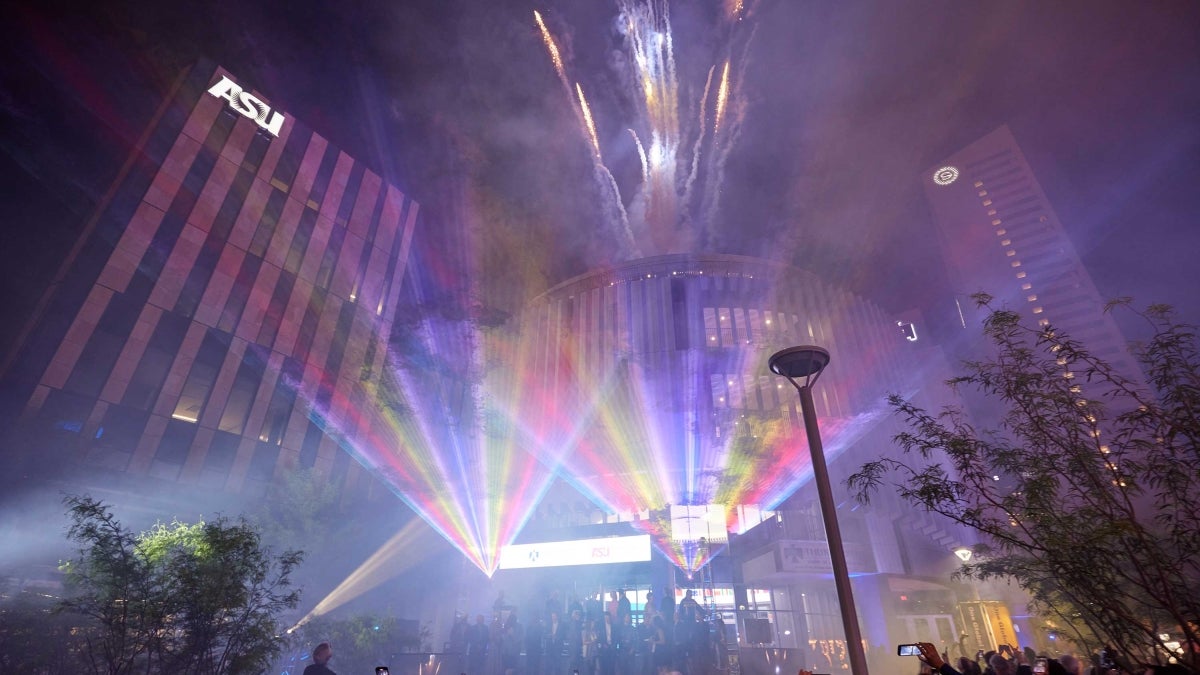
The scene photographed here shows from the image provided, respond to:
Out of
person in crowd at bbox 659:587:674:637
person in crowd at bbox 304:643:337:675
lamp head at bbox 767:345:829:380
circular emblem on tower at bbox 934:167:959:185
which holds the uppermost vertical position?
circular emblem on tower at bbox 934:167:959:185

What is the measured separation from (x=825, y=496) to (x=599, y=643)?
10.7 meters

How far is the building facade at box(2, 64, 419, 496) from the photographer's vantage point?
66.8 ft

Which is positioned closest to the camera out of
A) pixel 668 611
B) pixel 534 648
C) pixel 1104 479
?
pixel 1104 479

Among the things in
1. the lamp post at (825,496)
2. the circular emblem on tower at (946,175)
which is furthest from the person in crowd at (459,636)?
the circular emblem on tower at (946,175)

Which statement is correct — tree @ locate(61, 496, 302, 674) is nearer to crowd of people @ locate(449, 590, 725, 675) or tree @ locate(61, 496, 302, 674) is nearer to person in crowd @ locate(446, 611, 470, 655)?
crowd of people @ locate(449, 590, 725, 675)

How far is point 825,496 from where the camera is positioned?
651 centimetres

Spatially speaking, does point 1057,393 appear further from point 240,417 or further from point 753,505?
point 240,417

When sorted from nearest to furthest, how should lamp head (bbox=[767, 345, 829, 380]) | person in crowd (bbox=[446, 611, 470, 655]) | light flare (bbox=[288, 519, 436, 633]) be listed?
lamp head (bbox=[767, 345, 829, 380]) < person in crowd (bbox=[446, 611, 470, 655]) < light flare (bbox=[288, 519, 436, 633])

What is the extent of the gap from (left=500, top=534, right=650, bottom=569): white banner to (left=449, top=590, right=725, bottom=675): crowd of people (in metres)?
6.03

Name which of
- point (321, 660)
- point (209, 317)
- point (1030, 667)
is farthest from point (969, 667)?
point (209, 317)

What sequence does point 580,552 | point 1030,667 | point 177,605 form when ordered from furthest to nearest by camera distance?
point 580,552 < point 177,605 < point 1030,667

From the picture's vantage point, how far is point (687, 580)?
22938mm

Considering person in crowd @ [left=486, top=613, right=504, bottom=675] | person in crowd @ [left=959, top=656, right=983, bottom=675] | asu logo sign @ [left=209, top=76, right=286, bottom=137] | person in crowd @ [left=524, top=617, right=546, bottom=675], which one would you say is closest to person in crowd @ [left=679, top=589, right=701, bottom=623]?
person in crowd @ [left=524, top=617, right=546, bottom=675]

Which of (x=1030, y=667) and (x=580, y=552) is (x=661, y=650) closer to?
(x=1030, y=667)
